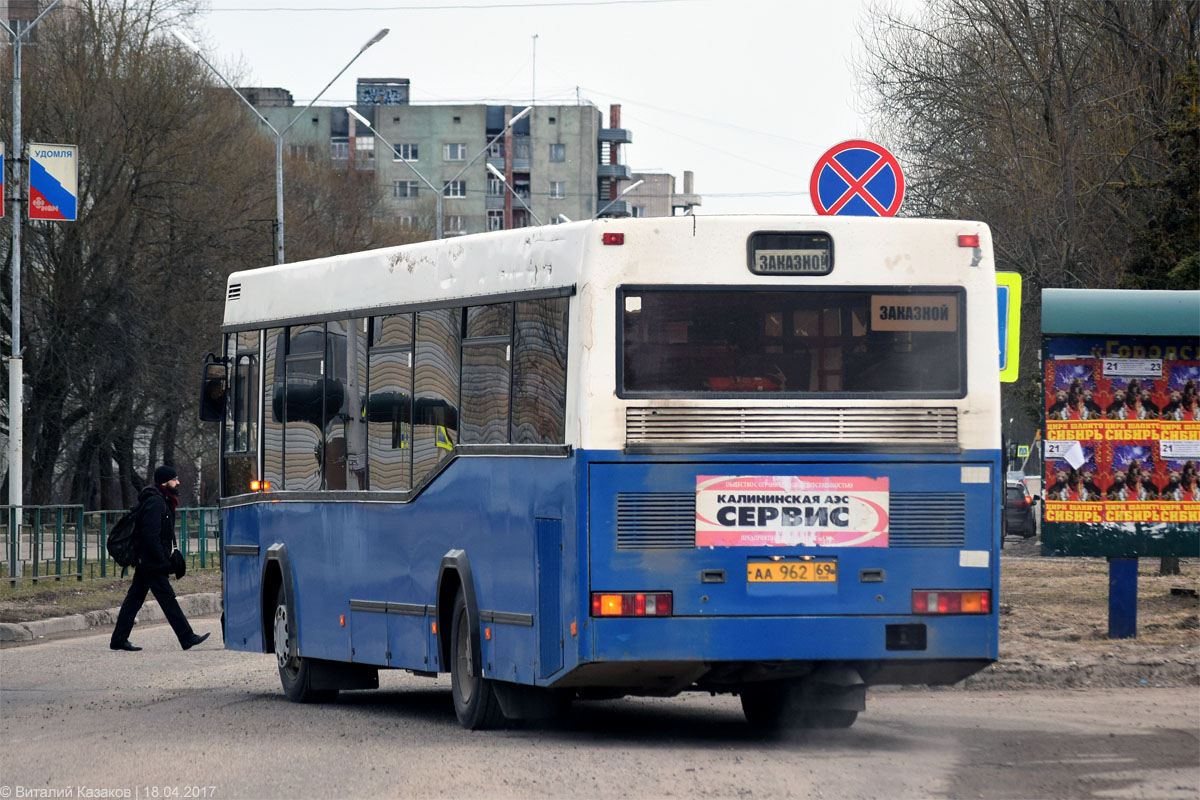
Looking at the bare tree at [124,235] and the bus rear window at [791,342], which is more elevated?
the bare tree at [124,235]

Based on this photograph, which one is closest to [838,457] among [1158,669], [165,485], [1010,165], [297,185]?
[1158,669]

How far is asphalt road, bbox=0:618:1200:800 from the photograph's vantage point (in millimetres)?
9109

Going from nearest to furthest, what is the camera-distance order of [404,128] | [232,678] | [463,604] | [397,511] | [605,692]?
[605,692], [463,604], [397,511], [232,678], [404,128]

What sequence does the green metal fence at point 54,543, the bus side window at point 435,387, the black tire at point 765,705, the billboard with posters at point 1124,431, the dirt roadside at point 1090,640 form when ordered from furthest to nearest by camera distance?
the green metal fence at point 54,543 < the billboard with posters at point 1124,431 < the dirt roadside at point 1090,640 < the bus side window at point 435,387 < the black tire at point 765,705

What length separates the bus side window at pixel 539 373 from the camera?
10656mm

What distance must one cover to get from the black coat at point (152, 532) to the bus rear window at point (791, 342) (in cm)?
1056

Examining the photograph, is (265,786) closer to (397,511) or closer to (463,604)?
(463,604)

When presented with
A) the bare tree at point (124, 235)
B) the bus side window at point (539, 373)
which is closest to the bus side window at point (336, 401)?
the bus side window at point (539, 373)

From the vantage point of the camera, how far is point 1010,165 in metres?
30.3

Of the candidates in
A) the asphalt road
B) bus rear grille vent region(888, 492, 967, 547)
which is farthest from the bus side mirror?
bus rear grille vent region(888, 492, 967, 547)

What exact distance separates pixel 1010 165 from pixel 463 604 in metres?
20.2

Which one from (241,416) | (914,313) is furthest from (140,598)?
(914,313)

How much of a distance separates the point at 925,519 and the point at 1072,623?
7369 mm

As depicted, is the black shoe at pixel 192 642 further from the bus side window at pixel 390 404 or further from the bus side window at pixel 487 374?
the bus side window at pixel 487 374
